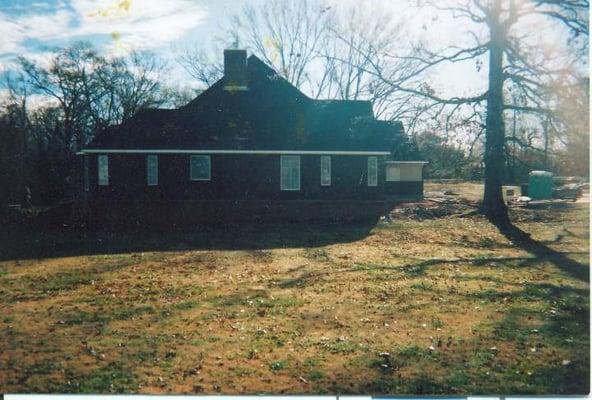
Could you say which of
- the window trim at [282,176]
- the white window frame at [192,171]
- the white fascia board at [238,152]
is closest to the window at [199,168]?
the white window frame at [192,171]

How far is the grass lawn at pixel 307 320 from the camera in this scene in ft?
12.7

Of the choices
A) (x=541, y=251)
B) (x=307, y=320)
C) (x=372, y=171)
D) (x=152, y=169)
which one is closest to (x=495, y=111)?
(x=541, y=251)

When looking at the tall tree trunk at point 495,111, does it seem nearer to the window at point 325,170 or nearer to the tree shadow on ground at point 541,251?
the tree shadow on ground at point 541,251

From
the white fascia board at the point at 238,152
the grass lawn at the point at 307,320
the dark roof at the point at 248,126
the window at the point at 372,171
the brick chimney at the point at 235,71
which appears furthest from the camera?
the window at the point at 372,171

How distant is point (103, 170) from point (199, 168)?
140 inches

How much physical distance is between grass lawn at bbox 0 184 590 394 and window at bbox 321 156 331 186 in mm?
8023

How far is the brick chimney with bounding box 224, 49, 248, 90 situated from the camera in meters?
9.98

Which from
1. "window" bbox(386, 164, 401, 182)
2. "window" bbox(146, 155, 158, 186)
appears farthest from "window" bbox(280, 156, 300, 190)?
"window" bbox(146, 155, 158, 186)

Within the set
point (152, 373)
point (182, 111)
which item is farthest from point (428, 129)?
point (182, 111)

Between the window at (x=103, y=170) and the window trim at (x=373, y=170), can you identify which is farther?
the window trim at (x=373, y=170)

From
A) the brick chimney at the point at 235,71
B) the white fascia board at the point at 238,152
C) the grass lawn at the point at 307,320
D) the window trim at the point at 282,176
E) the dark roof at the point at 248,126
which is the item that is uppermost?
the brick chimney at the point at 235,71

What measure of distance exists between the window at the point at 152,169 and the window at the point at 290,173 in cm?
450

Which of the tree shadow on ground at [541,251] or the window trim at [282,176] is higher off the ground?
the window trim at [282,176]

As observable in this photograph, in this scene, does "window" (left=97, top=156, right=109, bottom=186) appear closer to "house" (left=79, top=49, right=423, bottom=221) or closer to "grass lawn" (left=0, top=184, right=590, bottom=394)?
"house" (left=79, top=49, right=423, bottom=221)
